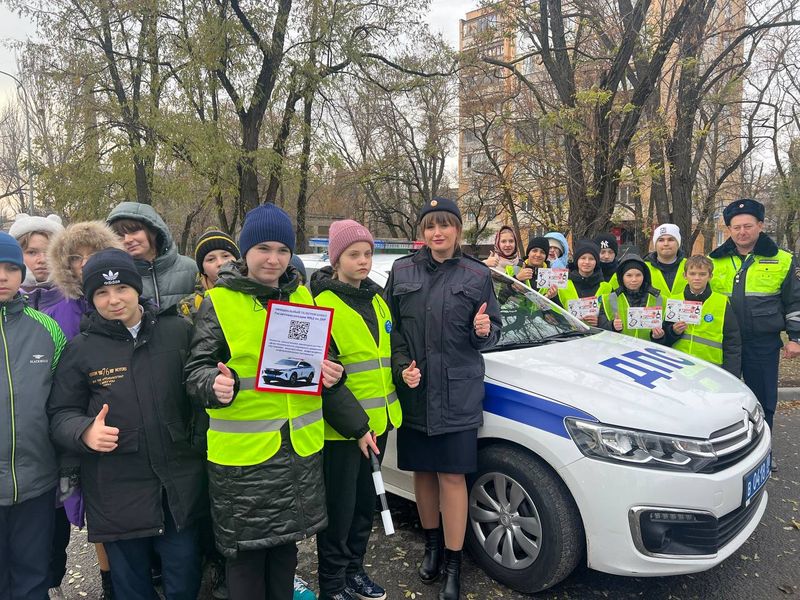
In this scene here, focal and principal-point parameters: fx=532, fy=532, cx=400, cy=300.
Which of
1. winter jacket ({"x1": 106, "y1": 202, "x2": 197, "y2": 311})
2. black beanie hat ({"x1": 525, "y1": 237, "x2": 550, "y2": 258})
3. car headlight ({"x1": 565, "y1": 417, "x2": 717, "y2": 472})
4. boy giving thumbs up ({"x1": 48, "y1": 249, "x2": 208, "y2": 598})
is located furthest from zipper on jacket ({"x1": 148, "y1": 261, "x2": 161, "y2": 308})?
black beanie hat ({"x1": 525, "y1": 237, "x2": 550, "y2": 258})

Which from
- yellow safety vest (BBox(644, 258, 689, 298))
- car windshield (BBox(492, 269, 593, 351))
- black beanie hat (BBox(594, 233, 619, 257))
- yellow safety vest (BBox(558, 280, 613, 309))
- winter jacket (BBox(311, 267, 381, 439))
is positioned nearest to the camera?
winter jacket (BBox(311, 267, 381, 439))

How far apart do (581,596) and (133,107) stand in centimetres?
1162

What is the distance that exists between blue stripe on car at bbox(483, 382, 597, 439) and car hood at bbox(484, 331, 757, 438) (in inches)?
1.2

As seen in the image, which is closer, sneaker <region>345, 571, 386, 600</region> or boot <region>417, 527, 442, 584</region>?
Answer: sneaker <region>345, 571, 386, 600</region>

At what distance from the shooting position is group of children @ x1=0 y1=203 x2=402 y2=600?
2109mm

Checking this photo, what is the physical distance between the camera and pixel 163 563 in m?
2.36

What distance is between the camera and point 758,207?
4375 mm

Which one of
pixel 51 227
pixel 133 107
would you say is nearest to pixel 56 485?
pixel 51 227

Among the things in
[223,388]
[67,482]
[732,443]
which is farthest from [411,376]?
[732,443]

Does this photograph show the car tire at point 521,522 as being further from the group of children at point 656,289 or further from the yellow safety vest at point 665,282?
the yellow safety vest at point 665,282

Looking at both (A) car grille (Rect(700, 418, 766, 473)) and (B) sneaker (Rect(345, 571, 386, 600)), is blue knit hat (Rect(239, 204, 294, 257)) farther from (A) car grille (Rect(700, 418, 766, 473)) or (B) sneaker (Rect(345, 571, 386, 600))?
(A) car grille (Rect(700, 418, 766, 473))

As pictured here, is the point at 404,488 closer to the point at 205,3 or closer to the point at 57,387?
the point at 57,387

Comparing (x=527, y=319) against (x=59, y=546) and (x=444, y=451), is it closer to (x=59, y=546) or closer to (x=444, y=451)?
(x=444, y=451)

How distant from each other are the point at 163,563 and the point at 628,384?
7.88ft
